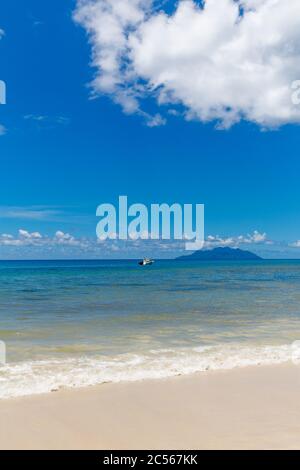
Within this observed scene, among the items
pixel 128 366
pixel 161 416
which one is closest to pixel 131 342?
pixel 128 366

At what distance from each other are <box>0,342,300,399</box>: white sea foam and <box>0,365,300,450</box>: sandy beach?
1.93ft

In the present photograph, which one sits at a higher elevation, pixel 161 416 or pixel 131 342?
pixel 161 416

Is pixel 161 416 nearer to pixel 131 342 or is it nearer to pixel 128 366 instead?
pixel 128 366

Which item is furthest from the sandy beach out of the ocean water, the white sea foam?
the ocean water

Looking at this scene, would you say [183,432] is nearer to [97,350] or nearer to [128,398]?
[128,398]

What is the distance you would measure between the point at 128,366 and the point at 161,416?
12.1 feet

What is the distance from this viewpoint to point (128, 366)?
423 inches

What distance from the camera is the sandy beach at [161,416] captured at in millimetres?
6184

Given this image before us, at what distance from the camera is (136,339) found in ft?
48.1

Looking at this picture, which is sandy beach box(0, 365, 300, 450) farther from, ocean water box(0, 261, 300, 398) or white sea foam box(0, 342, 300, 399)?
ocean water box(0, 261, 300, 398)

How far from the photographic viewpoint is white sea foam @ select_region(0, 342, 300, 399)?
9127 mm

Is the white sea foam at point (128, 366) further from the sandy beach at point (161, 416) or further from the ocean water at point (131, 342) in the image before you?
the sandy beach at point (161, 416)
